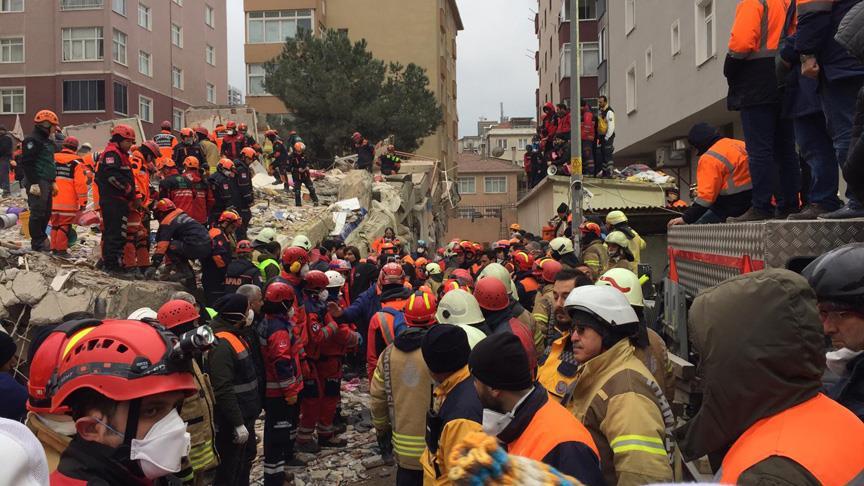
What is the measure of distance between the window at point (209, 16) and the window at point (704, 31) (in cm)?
3981

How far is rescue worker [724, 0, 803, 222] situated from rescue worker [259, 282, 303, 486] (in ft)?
13.9

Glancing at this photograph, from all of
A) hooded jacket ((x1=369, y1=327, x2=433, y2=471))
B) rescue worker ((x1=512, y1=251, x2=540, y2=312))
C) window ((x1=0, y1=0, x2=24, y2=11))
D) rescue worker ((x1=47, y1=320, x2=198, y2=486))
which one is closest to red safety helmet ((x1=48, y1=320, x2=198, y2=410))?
rescue worker ((x1=47, y1=320, x2=198, y2=486))

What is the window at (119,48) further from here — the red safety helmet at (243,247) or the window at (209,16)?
the red safety helmet at (243,247)

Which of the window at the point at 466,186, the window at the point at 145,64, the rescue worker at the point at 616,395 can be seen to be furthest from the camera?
the window at the point at 466,186

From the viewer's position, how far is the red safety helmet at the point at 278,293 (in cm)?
670

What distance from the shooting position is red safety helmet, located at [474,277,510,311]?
6035 mm

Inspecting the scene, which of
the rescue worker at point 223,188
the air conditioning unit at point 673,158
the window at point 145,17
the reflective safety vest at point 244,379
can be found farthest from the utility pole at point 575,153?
the window at point 145,17

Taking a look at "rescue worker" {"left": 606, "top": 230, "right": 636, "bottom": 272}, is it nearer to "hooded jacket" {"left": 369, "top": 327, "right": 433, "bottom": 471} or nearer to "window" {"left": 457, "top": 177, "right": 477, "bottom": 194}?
"hooded jacket" {"left": 369, "top": 327, "right": 433, "bottom": 471}

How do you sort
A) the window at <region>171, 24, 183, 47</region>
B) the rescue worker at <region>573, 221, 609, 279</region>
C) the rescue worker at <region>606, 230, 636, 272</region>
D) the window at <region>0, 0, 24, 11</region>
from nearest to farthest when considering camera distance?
the rescue worker at <region>606, 230, 636, 272</region>
the rescue worker at <region>573, 221, 609, 279</region>
the window at <region>0, 0, 24, 11</region>
the window at <region>171, 24, 183, 47</region>

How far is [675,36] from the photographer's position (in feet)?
60.8

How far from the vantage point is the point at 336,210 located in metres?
21.2

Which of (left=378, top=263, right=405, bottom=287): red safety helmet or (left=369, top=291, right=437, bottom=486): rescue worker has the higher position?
(left=378, top=263, right=405, bottom=287): red safety helmet

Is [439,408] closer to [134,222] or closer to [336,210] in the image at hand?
[134,222]

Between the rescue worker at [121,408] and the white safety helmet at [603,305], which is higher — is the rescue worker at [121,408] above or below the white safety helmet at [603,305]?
below
